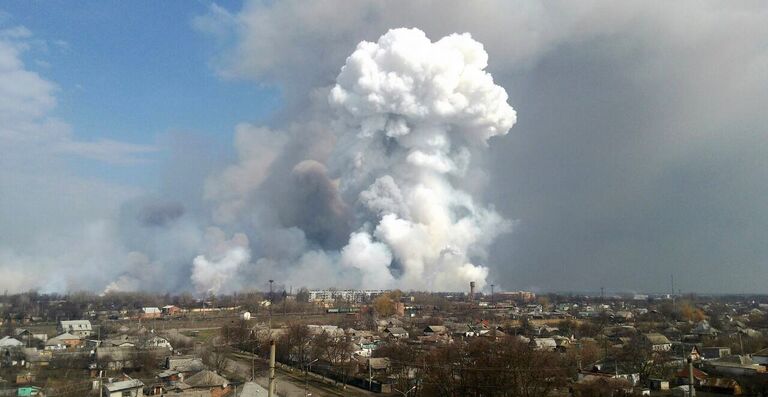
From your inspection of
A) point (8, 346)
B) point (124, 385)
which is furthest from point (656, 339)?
point (8, 346)

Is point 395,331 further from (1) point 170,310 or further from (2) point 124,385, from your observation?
(1) point 170,310

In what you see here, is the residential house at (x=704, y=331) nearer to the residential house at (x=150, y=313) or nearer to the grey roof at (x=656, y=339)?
the grey roof at (x=656, y=339)

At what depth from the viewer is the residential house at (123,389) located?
71.9 feet

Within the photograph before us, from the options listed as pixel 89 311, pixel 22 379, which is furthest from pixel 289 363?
pixel 89 311

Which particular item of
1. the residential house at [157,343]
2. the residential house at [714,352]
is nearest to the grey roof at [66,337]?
the residential house at [157,343]

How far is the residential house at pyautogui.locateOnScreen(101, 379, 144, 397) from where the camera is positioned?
21.9 m

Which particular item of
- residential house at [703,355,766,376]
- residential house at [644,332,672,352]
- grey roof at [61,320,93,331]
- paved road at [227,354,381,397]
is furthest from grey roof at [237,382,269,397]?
grey roof at [61,320,93,331]

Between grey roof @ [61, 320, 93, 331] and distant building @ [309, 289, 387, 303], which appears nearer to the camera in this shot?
grey roof @ [61, 320, 93, 331]

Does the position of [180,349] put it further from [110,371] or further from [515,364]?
[515,364]

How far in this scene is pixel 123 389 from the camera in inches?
876

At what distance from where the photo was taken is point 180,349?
1329 inches

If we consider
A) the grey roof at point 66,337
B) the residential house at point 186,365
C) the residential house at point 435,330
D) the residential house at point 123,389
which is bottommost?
the residential house at point 123,389

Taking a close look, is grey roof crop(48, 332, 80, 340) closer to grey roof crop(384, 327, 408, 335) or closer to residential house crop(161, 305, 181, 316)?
grey roof crop(384, 327, 408, 335)

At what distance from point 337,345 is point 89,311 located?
40453 millimetres
